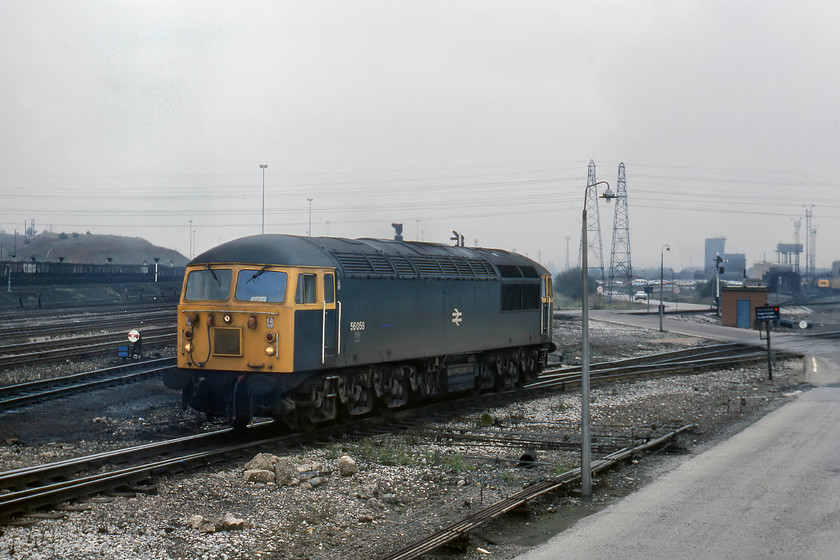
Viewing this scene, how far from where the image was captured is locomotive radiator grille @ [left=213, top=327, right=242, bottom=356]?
16.8m

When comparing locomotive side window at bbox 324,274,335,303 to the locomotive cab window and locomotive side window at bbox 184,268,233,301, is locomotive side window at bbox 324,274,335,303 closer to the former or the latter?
locomotive side window at bbox 184,268,233,301

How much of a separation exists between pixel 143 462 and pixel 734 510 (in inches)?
374

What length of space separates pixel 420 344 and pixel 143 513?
1045 centimetres

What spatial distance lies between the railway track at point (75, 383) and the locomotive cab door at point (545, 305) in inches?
467

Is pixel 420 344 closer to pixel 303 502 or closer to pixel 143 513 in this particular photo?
pixel 303 502

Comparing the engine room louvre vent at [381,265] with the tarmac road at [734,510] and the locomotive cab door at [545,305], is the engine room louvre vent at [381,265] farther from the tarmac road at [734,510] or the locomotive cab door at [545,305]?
the locomotive cab door at [545,305]

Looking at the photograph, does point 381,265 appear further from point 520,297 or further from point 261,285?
point 520,297

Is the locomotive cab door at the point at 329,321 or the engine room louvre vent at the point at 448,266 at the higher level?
the engine room louvre vent at the point at 448,266

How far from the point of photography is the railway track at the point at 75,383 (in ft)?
67.7

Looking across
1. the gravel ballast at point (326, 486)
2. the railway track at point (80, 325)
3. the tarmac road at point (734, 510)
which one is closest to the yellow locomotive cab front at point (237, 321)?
the gravel ballast at point (326, 486)

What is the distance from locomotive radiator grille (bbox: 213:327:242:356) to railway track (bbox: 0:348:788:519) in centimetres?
168

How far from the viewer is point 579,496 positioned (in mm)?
13758

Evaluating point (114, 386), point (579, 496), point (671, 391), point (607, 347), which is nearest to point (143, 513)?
point (579, 496)

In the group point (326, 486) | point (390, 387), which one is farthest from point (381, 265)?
point (326, 486)
